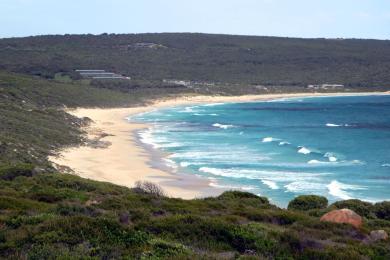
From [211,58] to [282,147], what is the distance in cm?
10996

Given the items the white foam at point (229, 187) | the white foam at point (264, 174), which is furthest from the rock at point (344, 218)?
the white foam at point (264, 174)

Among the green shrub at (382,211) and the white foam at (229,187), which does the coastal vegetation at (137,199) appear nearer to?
the green shrub at (382,211)

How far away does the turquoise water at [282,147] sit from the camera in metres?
33.9

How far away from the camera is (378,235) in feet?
43.5

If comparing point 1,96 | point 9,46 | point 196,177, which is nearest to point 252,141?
point 196,177

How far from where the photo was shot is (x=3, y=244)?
34.2 feet

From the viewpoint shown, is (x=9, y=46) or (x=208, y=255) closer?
(x=208, y=255)

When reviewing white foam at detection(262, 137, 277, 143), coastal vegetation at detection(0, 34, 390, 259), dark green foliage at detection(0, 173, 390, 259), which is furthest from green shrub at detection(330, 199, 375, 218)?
white foam at detection(262, 137, 277, 143)

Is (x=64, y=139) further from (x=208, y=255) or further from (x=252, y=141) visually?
(x=208, y=255)

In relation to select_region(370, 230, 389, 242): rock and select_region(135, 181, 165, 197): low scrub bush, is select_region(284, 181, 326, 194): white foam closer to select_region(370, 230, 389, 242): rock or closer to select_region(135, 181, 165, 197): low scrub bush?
select_region(135, 181, 165, 197): low scrub bush

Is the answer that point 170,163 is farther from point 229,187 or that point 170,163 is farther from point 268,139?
point 268,139

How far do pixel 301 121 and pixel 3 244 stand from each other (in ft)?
222

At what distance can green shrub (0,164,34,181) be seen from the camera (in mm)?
22611

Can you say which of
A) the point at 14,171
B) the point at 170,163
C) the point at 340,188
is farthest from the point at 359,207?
the point at 170,163
